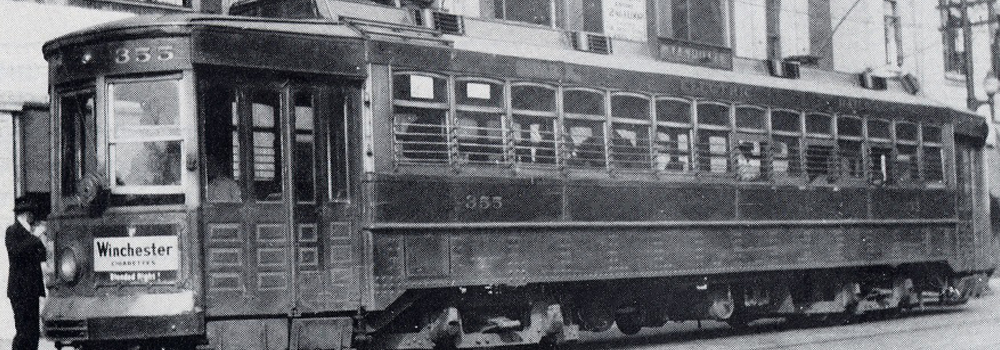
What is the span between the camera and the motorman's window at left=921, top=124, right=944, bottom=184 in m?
17.8

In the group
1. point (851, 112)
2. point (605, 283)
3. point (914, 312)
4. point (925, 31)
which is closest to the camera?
point (605, 283)

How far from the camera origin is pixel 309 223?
35.2ft

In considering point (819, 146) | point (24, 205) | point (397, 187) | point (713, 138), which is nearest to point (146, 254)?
point (397, 187)

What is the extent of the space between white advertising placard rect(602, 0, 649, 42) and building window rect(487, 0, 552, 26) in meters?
0.93

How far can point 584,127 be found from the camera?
13047mm

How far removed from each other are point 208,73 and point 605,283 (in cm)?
489

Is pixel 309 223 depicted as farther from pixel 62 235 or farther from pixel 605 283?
pixel 605 283

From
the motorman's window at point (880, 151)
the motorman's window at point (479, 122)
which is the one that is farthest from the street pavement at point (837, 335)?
the motorman's window at point (479, 122)

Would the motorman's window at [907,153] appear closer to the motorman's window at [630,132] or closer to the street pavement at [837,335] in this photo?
the street pavement at [837,335]

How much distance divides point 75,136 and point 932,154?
38.2 feet

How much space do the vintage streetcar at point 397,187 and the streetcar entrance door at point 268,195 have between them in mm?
17

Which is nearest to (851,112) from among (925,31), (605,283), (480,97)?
(605,283)

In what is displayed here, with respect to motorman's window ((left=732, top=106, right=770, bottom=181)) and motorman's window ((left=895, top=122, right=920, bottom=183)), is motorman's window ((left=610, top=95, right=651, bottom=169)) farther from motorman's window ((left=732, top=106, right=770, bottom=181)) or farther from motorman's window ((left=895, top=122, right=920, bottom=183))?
motorman's window ((left=895, top=122, right=920, bottom=183))

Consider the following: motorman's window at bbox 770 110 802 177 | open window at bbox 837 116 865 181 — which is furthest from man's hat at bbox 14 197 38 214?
open window at bbox 837 116 865 181
